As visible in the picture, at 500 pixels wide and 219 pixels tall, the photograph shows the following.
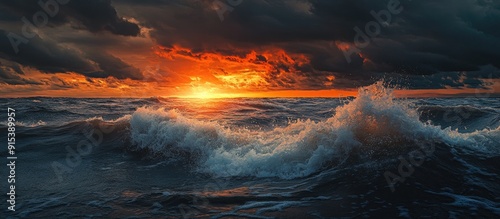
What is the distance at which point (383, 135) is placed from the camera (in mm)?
9484

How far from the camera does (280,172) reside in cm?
855

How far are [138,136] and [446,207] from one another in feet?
35.4

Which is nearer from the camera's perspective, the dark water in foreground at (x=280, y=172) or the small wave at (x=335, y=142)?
the dark water in foreground at (x=280, y=172)

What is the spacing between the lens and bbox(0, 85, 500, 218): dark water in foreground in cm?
630

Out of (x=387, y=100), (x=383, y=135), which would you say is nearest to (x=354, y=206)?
(x=383, y=135)

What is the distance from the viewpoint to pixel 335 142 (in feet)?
30.3

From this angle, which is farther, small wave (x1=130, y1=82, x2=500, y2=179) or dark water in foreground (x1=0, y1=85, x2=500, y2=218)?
small wave (x1=130, y1=82, x2=500, y2=179)

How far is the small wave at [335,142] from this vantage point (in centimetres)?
888

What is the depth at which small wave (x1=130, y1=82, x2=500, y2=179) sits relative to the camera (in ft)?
29.1

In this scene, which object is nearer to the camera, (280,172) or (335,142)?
(280,172)

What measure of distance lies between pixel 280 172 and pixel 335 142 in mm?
1833

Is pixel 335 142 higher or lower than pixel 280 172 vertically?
higher

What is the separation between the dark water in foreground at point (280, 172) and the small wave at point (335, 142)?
0.10 feet

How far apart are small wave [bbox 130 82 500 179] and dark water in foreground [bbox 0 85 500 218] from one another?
0.10ft
